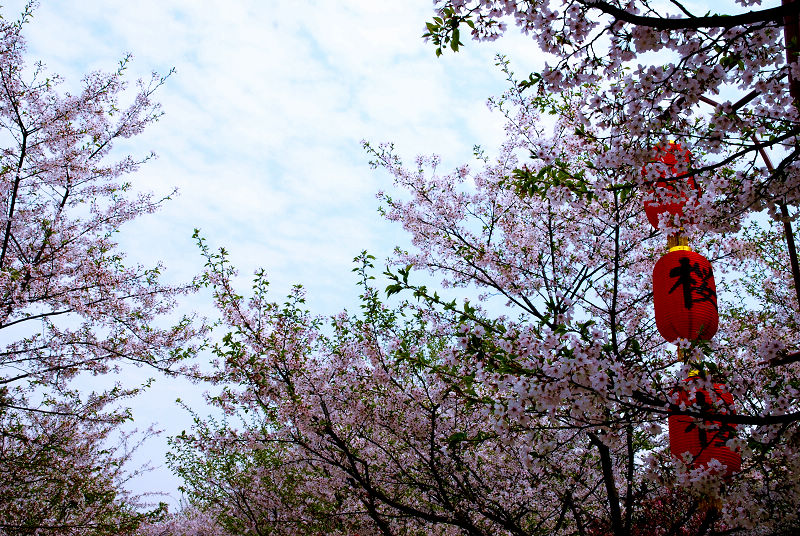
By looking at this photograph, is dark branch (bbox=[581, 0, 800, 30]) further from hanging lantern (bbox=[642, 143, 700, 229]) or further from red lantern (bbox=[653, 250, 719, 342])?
red lantern (bbox=[653, 250, 719, 342])

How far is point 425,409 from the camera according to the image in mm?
4977

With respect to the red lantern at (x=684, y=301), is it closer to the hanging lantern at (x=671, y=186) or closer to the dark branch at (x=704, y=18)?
the hanging lantern at (x=671, y=186)

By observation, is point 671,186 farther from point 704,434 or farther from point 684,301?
point 704,434

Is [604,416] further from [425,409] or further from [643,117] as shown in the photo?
[425,409]

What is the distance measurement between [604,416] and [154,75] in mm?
7764

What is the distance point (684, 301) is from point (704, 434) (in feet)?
4.57

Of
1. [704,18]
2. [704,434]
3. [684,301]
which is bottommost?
[704,434]

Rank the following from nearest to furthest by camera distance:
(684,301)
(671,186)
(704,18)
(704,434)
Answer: (704,18)
(704,434)
(671,186)
(684,301)

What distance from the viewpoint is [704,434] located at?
109 inches

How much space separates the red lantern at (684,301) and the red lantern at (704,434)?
0.67 metres

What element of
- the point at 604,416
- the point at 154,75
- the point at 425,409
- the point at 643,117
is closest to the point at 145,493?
the point at 154,75

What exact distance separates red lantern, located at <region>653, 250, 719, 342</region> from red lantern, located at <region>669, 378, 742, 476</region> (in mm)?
672

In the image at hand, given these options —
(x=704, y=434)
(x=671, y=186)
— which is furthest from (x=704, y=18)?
(x=704, y=434)

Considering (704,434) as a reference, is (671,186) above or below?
above
